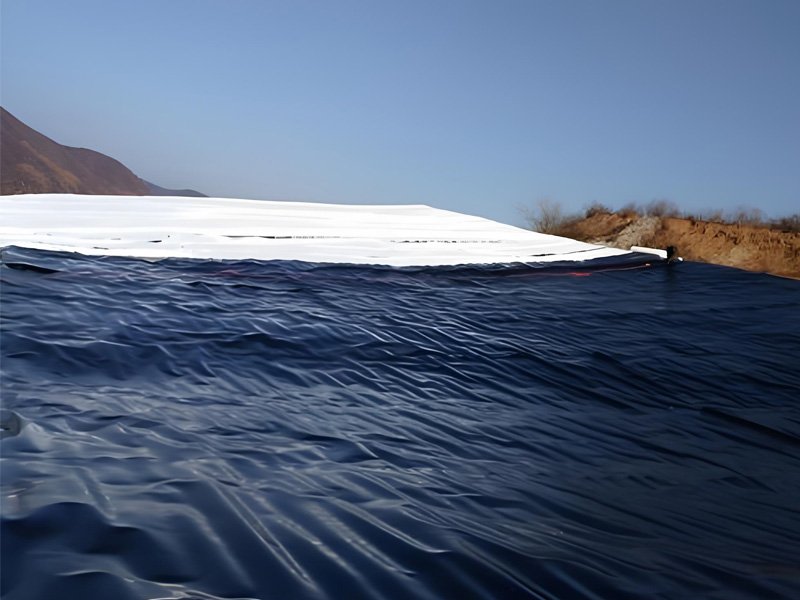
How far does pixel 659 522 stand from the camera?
1144 millimetres

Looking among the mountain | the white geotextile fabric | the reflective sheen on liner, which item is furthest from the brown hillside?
the reflective sheen on liner

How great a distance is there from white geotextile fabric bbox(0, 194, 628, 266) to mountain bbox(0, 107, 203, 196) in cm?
1216

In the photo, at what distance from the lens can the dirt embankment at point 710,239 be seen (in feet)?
30.1

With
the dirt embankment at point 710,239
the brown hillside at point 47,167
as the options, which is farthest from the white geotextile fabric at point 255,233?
the brown hillside at point 47,167

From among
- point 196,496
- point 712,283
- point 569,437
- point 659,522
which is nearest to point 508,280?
point 712,283

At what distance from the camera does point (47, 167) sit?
23391 mm

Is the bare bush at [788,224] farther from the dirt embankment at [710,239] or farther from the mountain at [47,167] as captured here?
the mountain at [47,167]

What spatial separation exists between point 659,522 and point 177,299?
1.89 m

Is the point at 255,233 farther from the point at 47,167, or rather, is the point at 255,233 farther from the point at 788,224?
the point at 47,167

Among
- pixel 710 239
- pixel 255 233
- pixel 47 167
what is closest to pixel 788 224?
pixel 710 239

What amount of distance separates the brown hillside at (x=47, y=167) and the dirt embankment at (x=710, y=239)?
12.4 metres

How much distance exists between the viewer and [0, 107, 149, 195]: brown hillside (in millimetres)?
20703

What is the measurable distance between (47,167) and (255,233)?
2309 centimetres

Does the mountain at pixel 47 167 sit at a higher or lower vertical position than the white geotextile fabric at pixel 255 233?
higher
